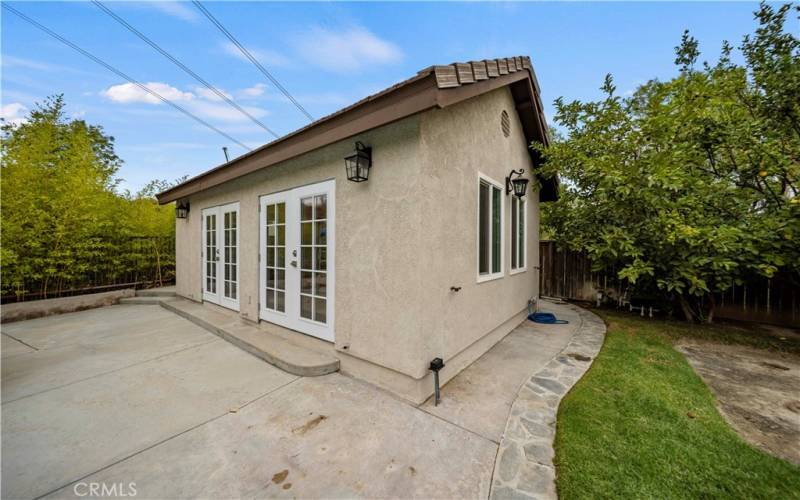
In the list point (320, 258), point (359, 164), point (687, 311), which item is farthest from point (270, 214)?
point (687, 311)

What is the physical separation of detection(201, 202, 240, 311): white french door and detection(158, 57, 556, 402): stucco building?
8 cm

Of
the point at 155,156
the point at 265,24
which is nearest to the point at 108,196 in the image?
the point at 155,156

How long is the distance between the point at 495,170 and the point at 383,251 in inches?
98.8

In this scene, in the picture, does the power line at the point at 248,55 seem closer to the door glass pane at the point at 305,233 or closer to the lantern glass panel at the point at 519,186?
the door glass pane at the point at 305,233

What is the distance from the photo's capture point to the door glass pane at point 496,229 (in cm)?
432

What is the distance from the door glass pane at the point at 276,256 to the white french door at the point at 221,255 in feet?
3.73

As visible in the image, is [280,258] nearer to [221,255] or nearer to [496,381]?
[221,255]

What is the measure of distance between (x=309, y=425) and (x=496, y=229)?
365 centimetres

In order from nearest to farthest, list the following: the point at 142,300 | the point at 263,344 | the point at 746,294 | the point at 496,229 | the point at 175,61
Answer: the point at 263,344 < the point at 496,229 < the point at 746,294 < the point at 142,300 < the point at 175,61

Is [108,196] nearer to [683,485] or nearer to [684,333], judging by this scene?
[683,485]

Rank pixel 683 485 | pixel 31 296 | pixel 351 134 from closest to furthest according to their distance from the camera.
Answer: pixel 683 485
pixel 351 134
pixel 31 296

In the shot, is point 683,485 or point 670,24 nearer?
point 683,485

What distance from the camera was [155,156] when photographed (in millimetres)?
10875

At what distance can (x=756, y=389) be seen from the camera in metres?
3.03
